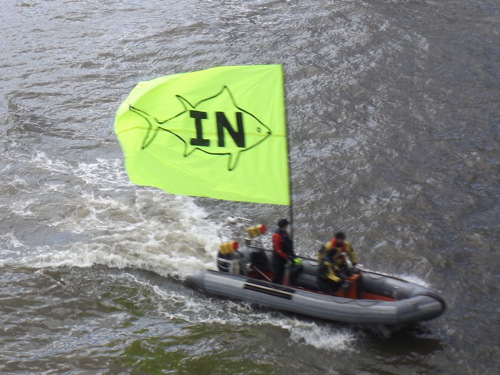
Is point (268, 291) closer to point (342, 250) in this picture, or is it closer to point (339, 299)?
point (339, 299)

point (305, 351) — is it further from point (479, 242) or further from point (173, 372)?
point (479, 242)

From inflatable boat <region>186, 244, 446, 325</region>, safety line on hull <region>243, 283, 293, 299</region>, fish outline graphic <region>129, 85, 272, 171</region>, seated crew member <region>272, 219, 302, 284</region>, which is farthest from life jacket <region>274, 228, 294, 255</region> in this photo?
fish outline graphic <region>129, 85, 272, 171</region>

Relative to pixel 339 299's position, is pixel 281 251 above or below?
above

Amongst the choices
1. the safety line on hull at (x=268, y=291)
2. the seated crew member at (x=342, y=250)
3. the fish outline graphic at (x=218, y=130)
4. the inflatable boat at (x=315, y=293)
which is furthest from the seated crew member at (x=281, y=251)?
the fish outline graphic at (x=218, y=130)

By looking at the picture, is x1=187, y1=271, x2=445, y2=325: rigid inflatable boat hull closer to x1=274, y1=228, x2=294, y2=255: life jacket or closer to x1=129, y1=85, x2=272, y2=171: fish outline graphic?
x1=274, y1=228, x2=294, y2=255: life jacket

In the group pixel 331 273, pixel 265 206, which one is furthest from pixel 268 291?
pixel 265 206

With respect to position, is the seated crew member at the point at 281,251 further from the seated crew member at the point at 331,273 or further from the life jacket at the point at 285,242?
the seated crew member at the point at 331,273
